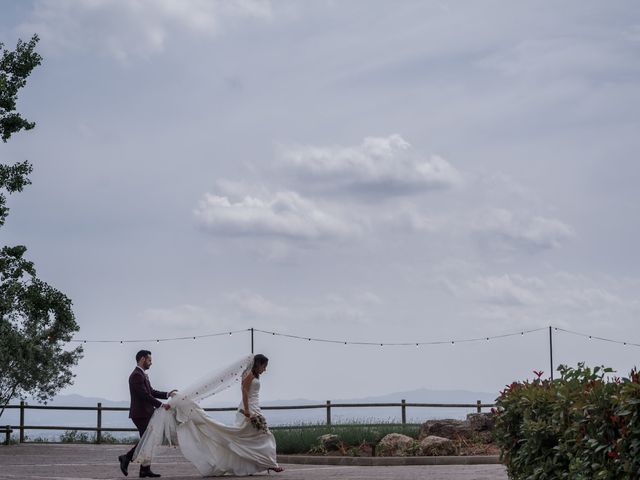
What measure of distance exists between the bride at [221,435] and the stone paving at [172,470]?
13.5 inches

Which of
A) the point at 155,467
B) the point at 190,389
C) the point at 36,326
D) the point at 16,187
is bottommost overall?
the point at 155,467

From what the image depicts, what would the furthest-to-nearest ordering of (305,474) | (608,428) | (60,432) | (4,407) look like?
(60,432) < (4,407) < (305,474) < (608,428)

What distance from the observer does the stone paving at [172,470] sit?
16594 mm

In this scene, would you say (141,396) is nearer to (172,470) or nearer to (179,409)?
(179,409)

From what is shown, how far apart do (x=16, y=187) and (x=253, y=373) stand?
15440 mm

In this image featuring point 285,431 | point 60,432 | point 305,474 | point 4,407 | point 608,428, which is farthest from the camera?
point 60,432

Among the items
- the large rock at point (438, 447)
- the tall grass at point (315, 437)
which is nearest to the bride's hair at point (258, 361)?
the large rock at point (438, 447)

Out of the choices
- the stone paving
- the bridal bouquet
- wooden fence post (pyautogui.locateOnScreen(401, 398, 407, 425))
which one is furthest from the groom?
wooden fence post (pyautogui.locateOnScreen(401, 398, 407, 425))

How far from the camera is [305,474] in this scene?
683 inches

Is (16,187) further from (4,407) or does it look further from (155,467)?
(155,467)

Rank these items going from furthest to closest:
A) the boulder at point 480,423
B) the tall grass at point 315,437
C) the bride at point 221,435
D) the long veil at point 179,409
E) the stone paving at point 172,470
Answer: the boulder at point 480,423, the tall grass at point 315,437, the bride at point 221,435, the long veil at point 179,409, the stone paving at point 172,470

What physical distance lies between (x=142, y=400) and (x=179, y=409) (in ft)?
2.07

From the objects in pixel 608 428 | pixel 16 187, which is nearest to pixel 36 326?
pixel 16 187

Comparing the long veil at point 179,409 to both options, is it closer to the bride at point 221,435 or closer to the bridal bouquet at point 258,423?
the bride at point 221,435
